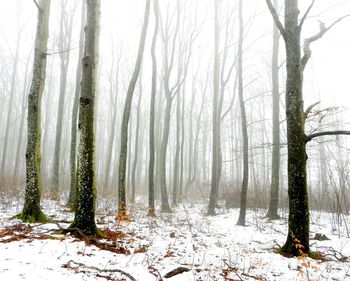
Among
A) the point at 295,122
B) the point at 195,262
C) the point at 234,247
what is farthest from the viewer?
the point at 234,247

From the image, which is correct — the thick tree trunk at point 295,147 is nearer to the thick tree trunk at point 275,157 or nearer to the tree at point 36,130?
the thick tree trunk at point 275,157

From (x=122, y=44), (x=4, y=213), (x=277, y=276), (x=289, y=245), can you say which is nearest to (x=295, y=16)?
(x=289, y=245)

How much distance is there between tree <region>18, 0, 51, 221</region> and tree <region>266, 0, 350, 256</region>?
477 cm

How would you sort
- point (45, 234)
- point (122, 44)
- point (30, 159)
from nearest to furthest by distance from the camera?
point (45, 234) → point (30, 159) → point (122, 44)

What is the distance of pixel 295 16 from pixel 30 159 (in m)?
5.97

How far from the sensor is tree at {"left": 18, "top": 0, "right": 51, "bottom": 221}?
559cm

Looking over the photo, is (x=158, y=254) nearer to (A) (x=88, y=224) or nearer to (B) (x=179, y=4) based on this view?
(A) (x=88, y=224)

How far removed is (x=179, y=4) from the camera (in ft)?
42.4

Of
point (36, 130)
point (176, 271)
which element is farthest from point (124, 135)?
point (176, 271)

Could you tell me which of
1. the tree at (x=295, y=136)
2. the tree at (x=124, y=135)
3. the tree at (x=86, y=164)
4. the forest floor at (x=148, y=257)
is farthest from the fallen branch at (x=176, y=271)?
the tree at (x=124, y=135)

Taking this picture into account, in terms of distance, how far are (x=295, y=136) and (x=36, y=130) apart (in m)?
5.21

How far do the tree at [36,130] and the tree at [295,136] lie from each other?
15.6 ft

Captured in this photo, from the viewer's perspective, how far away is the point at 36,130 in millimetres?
5883

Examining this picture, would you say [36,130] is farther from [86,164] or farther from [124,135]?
[124,135]
